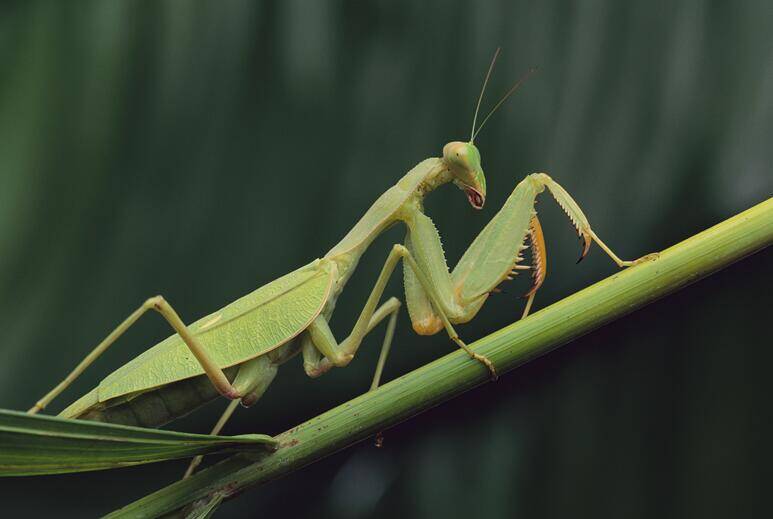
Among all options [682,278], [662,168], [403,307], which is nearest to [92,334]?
[403,307]

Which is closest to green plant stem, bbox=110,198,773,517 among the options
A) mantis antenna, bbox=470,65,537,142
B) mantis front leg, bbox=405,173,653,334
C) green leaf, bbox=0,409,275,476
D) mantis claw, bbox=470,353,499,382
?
mantis claw, bbox=470,353,499,382

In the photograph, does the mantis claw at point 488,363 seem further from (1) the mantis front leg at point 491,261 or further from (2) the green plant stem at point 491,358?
(1) the mantis front leg at point 491,261

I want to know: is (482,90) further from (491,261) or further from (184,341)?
(184,341)

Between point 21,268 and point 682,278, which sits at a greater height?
point 21,268

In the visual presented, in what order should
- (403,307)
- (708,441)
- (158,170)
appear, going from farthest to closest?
(403,307)
(158,170)
(708,441)

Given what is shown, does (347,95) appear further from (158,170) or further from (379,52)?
(158,170)

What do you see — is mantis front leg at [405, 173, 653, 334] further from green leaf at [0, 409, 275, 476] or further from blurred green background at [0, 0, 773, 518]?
green leaf at [0, 409, 275, 476]

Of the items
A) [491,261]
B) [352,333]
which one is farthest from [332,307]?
[491,261]

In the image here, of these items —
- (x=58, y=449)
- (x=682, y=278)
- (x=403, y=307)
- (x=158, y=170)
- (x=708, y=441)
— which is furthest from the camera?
(x=403, y=307)
